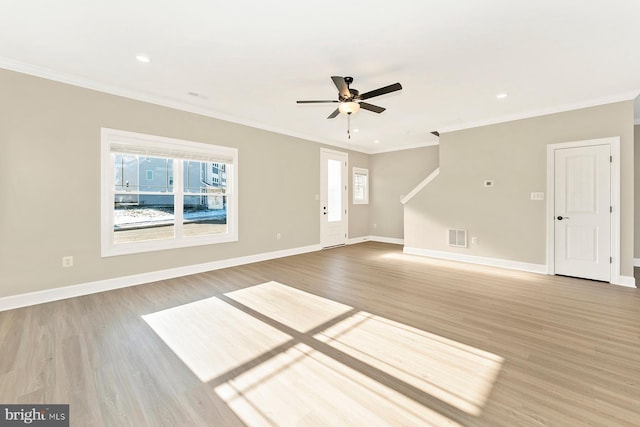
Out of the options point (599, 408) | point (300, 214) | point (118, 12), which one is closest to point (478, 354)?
point (599, 408)

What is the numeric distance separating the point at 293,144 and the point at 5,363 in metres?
5.29

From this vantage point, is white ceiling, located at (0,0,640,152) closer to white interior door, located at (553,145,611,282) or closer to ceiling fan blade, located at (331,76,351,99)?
ceiling fan blade, located at (331,76,351,99)

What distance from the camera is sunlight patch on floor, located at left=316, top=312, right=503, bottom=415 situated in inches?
71.4

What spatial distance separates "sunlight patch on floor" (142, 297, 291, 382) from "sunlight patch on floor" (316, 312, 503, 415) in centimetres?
59

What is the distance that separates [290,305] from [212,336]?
995 mm

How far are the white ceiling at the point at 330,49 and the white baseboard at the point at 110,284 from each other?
268 cm

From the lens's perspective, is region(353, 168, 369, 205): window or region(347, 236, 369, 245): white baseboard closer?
region(347, 236, 369, 245): white baseboard

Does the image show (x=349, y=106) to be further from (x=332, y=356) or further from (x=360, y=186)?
(x=360, y=186)

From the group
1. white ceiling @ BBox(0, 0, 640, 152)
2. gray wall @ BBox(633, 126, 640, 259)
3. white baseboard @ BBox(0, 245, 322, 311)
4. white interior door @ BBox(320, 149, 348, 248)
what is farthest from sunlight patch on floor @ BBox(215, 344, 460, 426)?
gray wall @ BBox(633, 126, 640, 259)

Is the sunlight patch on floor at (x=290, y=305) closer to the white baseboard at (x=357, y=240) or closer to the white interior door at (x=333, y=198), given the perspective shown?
the white interior door at (x=333, y=198)

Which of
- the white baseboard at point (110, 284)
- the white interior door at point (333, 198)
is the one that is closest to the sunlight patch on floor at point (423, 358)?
the white baseboard at point (110, 284)

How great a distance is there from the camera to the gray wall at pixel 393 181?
7.44 meters

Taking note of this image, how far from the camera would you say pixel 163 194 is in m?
4.39

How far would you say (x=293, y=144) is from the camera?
6.23m
